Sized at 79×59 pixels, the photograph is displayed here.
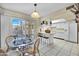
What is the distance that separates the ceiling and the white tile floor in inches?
17.8

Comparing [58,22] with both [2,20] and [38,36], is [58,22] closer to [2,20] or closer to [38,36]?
[38,36]

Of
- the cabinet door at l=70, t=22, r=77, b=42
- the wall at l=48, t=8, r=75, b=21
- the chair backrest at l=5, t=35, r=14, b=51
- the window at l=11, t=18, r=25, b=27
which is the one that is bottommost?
the chair backrest at l=5, t=35, r=14, b=51

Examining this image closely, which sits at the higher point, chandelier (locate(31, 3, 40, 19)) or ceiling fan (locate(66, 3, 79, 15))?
ceiling fan (locate(66, 3, 79, 15))

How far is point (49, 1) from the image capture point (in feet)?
5.31

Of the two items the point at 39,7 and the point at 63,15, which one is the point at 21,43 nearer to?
the point at 39,7

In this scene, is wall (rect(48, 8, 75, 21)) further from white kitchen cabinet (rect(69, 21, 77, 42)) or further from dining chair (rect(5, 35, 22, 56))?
dining chair (rect(5, 35, 22, 56))

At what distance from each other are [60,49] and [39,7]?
672 mm

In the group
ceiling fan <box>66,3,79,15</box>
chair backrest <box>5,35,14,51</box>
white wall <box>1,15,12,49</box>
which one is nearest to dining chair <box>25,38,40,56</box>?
chair backrest <box>5,35,14,51</box>

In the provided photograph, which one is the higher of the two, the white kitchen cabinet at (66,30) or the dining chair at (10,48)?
the white kitchen cabinet at (66,30)

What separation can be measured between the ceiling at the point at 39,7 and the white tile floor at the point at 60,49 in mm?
452

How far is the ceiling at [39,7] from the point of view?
1.62 meters

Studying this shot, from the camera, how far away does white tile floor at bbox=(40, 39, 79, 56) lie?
5.26 ft

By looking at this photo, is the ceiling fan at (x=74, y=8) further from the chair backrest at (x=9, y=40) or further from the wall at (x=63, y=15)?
the chair backrest at (x=9, y=40)

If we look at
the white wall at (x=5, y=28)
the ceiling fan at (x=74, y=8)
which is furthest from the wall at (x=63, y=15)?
the white wall at (x=5, y=28)
